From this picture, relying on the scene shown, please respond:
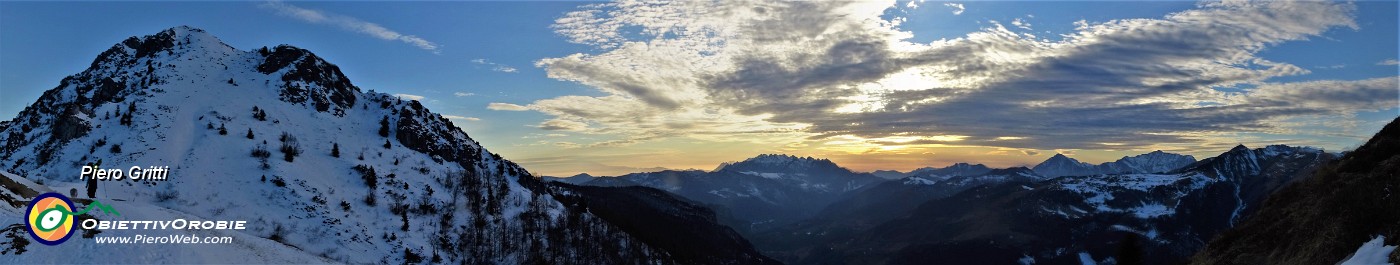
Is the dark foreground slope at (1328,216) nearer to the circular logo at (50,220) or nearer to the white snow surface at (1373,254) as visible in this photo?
the white snow surface at (1373,254)

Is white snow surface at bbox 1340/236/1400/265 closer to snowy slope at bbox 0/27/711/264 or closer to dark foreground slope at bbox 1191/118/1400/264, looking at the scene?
dark foreground slope at bbox 1191/118/1400/264

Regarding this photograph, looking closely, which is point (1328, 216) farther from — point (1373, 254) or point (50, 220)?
point (50, 220)

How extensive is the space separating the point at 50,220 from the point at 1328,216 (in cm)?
9654

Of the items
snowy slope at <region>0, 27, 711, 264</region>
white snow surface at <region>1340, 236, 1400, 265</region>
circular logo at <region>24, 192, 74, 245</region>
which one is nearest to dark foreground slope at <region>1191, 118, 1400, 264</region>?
white snow surface at <region>1340, 236, 1400, 265</region>

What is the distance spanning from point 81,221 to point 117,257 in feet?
33.8

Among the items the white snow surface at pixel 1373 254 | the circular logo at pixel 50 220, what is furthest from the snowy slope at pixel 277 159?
the white snow surface at pixel 1373 254

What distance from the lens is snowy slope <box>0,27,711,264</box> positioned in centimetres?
11200

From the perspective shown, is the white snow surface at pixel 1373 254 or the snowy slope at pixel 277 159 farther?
the snowy slope at pixel 277 159

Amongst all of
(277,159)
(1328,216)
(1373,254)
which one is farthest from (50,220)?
(1328,216)

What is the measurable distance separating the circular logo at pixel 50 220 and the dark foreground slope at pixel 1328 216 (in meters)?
90.3

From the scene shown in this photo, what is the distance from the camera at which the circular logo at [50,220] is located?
168 ft

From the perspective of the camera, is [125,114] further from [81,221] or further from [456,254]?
[81,221]

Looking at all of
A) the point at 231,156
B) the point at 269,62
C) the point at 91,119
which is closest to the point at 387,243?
the point at 231,156

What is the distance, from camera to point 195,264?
179 feet
